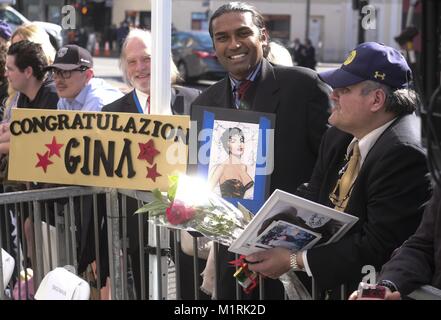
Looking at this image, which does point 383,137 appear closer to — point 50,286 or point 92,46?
point 50,286

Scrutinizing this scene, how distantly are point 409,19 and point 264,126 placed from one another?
154 cm

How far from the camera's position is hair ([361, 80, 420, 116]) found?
9.62 ft

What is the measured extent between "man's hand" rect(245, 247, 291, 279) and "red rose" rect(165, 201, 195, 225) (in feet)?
0.99

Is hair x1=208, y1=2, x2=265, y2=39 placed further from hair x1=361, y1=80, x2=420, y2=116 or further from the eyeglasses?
the eyeglasses

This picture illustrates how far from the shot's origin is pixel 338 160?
318 cm

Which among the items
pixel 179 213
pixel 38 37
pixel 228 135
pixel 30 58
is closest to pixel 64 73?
pixel 30 58

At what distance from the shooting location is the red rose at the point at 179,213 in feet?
9.92

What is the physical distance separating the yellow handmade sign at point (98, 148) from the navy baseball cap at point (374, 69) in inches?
36.2

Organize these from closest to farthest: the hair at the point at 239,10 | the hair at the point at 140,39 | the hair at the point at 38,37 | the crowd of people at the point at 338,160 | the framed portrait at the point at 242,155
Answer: the crowd of people at the point at 338,160, the framed portrait at the point at 242,155, the hair at the point at 239,10, the hair at the point at 140,39, the hair at the point at 38,37

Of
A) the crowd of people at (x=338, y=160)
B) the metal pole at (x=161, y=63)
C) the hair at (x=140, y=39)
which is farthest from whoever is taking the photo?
the hair at (x=140, y=39)

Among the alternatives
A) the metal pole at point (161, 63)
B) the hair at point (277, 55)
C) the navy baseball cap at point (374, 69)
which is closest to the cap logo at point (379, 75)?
the navy baseball cap at point (374, 69)

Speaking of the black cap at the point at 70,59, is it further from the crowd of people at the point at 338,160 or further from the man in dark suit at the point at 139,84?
the crowd of people at the point at 338,160

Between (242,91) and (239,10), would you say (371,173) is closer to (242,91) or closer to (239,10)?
(242,91)

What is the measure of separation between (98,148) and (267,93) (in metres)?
0.92
